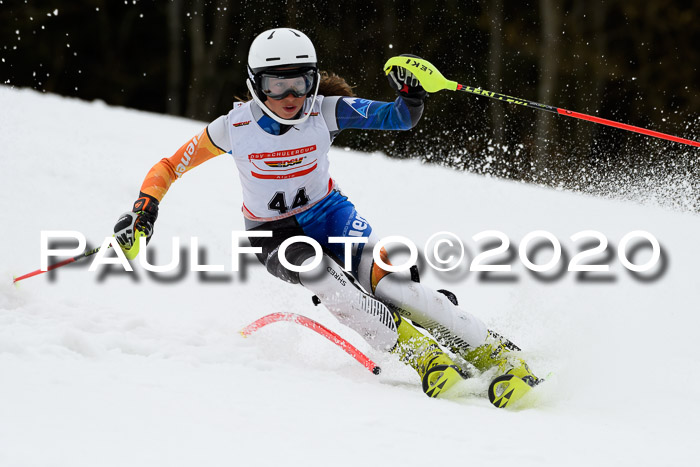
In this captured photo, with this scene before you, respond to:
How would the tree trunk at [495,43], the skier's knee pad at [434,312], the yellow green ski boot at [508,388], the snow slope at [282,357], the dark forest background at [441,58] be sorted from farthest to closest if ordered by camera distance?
the tree trunk at [495,43]
the dark forest background at [441,58]
the skier's knee pad at [434,312]
the yellow green ski boot at [508,388]
the snow slope at [282,357]

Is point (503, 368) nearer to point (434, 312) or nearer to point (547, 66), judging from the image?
point (434, 312)

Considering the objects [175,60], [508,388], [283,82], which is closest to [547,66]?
[175,60]

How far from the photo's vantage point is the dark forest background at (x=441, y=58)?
1809 cm

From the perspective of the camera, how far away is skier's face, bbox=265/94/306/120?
358 centimetres

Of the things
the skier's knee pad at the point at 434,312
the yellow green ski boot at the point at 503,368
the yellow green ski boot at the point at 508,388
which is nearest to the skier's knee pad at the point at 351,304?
the skier's knee pad at the point at 434,312

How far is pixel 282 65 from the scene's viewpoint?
139 inches

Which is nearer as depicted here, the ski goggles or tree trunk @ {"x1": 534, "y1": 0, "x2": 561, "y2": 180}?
the ski goggles

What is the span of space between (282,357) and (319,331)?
10.7 inches

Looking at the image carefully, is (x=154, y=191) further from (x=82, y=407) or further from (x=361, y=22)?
(x=361, y=22)

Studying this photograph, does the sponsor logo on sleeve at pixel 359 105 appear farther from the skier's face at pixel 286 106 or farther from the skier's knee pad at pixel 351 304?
the skier's knee pad at pixel 351 304

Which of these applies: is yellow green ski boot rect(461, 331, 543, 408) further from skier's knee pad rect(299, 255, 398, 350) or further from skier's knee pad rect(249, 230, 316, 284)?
skier's knee pad rect(249, 230, 316, 284)

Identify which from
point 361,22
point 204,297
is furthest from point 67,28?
point 204,297

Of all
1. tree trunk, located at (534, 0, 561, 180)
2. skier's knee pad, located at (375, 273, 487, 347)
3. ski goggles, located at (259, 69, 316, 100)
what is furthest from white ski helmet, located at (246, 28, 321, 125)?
tree trunk, located at (534, 0, 561, 180)

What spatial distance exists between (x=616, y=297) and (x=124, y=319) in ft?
11.0
